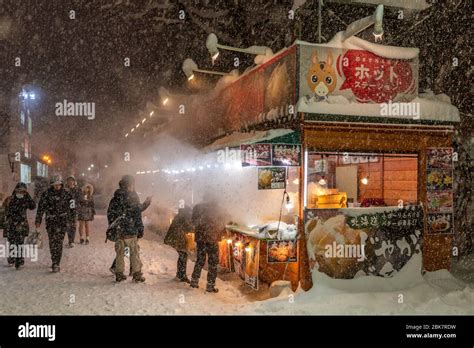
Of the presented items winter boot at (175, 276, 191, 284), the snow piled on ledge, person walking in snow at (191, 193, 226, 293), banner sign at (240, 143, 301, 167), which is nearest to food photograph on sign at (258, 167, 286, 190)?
banner sign at (240, 143, 301, 167)

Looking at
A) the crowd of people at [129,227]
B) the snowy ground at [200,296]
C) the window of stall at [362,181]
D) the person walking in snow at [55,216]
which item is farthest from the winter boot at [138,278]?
the window of stall at [362,181]

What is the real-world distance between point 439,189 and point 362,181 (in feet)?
13.7

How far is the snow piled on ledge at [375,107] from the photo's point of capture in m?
7.75

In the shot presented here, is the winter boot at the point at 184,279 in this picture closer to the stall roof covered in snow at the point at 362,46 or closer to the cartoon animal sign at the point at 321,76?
the cartoon animal sign at the point at 321,76

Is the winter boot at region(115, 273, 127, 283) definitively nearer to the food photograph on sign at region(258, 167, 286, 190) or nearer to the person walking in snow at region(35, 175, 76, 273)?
the person walking in snow at region(35, 175, 76, 273)

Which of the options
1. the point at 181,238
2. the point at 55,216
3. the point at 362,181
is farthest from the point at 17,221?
the point at 362,181

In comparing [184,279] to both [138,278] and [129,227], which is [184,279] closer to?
[138,278]

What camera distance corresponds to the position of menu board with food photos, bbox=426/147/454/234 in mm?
8672

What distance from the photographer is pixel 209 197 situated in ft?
27.7

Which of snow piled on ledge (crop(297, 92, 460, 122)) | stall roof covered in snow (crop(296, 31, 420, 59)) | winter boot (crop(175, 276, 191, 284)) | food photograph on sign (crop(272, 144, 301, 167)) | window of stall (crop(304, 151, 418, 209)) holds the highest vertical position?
stall roof covered in snow (crop(296, 31, 420, 59))

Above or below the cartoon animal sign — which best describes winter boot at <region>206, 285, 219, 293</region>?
below

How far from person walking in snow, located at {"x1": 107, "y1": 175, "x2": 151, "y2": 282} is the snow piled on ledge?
3.91 m

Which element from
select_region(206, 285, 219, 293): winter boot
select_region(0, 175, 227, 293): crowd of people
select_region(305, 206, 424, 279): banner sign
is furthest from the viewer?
select_region(0, 175, 227, 293): crowd of people

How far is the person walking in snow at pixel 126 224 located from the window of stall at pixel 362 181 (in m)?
4.24
